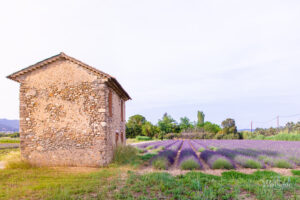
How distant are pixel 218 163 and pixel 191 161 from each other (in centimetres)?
111

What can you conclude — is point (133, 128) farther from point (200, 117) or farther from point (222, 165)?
point (222, 165)

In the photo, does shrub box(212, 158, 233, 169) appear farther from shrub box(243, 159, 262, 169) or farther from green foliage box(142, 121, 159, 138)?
green foliage box(142, 121, 159, 138)

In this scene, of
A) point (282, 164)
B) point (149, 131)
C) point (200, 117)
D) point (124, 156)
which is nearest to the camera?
point (282, 164)

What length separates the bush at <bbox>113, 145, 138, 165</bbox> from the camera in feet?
32.5

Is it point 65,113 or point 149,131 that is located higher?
point 65,113

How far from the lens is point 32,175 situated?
288 inches

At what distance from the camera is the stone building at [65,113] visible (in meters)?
9.05

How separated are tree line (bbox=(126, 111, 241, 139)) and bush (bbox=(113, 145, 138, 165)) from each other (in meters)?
24.3

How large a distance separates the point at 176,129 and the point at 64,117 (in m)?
33.0

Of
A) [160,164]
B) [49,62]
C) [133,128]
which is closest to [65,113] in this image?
[49,62]

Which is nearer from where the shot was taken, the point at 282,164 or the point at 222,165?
the point at 222,165

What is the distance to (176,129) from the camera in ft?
→ 133

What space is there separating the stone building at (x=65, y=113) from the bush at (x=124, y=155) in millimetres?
442

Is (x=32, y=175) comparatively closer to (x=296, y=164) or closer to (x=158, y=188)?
(x=158, y=188)
